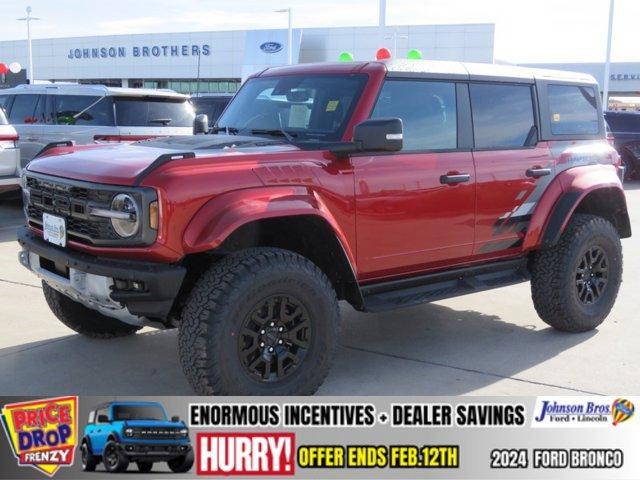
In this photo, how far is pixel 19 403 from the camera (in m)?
3.55

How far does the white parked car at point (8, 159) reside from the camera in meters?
9.23

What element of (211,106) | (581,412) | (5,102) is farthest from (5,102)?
(581,412)

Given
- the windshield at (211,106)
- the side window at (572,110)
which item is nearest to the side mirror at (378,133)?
the side window at (572,110)

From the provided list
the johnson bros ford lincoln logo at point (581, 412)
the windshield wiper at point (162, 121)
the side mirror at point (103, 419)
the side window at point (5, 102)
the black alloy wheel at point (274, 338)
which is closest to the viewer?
the side mirror at point (103, 419)

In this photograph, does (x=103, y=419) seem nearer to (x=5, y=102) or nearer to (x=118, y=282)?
(x=118, y=282)

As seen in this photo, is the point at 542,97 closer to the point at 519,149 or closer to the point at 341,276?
the point at 519,149

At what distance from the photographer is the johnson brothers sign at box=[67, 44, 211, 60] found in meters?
46.6

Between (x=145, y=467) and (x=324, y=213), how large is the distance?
1.59 meters

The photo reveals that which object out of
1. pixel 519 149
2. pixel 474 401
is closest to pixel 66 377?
pixel 474 401

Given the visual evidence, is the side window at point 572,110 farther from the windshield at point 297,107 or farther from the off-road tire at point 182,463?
the off-road tire at point 182,463

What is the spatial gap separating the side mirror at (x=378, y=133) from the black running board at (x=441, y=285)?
0.89m

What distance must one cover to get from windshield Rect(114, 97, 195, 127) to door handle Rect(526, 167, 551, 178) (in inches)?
262

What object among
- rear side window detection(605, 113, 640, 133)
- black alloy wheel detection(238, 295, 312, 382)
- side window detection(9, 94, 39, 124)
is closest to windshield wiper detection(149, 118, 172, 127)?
side window detection(9, 94, 39, 124)

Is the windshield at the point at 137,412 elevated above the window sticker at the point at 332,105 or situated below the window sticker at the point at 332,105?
below
